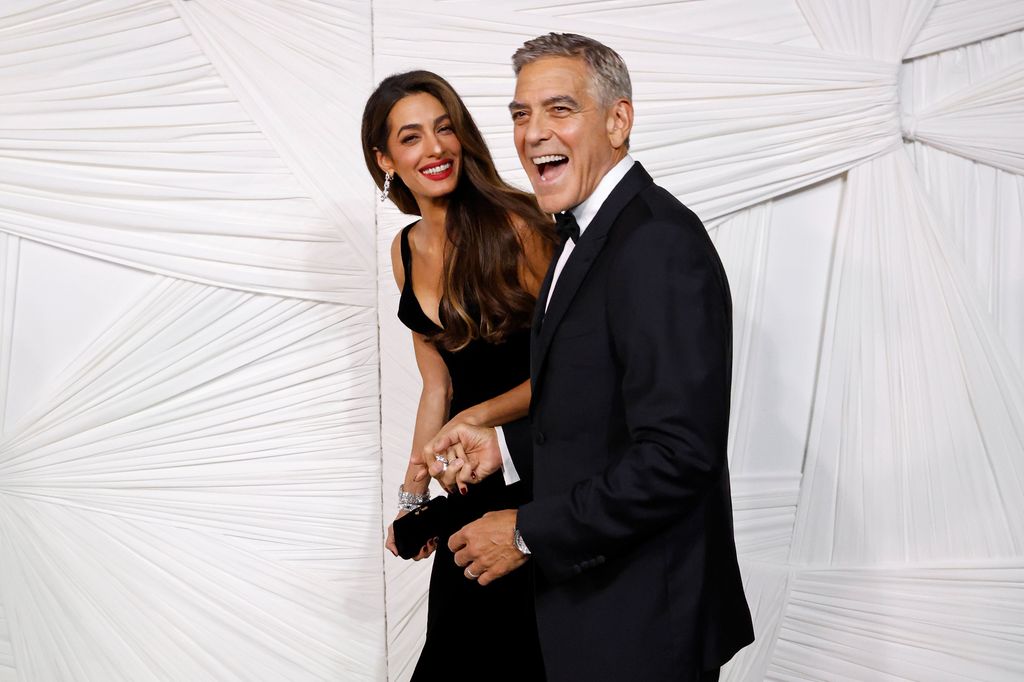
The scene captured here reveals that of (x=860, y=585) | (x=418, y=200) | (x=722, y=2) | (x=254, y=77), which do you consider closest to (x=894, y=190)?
(x=722, y=2)

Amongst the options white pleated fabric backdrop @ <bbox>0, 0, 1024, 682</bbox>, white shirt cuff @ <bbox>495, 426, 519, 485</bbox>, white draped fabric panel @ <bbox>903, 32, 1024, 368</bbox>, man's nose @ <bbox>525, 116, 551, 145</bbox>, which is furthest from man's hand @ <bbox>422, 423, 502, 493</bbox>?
white draped fabric panel @ <bbox>903, 32, 1024, 368</bbox>

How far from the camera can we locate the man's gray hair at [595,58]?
1.63 m

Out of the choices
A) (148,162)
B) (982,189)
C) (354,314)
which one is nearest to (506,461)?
(354,314)

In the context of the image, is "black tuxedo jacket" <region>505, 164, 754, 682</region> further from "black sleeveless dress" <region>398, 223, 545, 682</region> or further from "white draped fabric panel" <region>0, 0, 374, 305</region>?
"white draped fabric panel" <region>0, 0, 374, 305</region>

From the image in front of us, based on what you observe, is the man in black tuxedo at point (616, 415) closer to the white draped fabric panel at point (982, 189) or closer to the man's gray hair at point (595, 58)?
the man's gray hair at point (595, 58)

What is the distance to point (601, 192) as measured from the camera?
163 centimetres

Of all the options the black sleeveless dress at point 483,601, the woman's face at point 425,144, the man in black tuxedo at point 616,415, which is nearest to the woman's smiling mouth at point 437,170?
the woman's face at point 425,144

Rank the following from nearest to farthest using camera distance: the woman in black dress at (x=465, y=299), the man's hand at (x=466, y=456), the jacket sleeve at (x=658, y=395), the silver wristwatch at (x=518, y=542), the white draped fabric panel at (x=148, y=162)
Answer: the jacket sleeve at (x=658, y=395) < the silver wristwatch at (x=518, y=542) < the man's hand at (x=466, y=456) < the woman in black dress at (x=465, y=299) < the white draped fabric panel at (x=148, y=162)

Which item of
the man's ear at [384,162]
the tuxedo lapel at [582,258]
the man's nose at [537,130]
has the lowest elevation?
the tuxedo lapel at [582,258]

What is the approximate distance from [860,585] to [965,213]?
Result: 1068 mm

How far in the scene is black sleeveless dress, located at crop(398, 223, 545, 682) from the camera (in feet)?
6.72

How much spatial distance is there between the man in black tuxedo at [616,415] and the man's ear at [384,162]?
669mm

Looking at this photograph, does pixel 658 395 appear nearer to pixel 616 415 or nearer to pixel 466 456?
pixel 616 415

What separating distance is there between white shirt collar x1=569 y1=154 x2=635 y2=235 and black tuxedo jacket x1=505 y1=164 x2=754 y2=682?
0.02m
